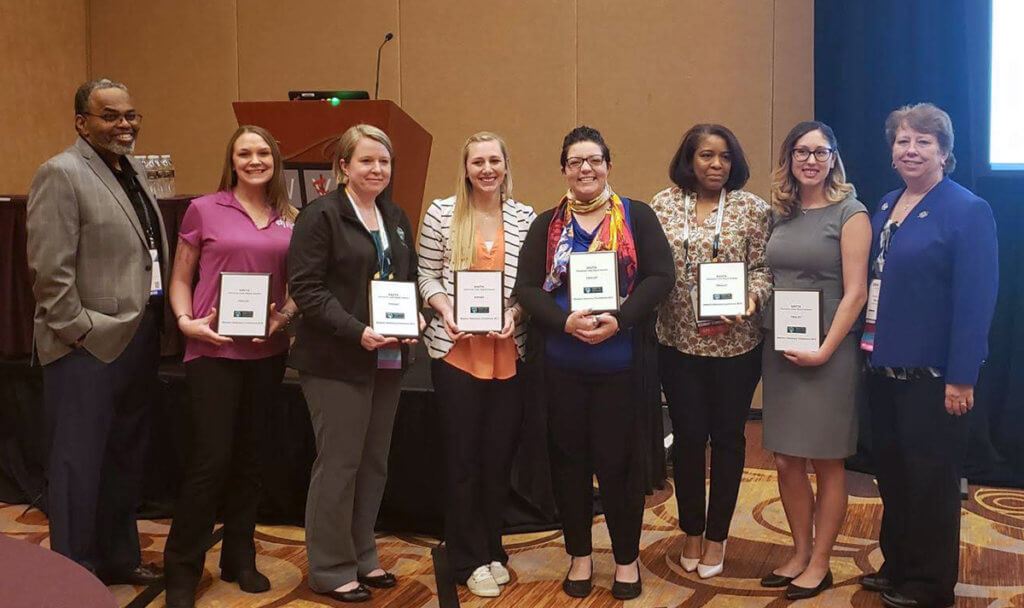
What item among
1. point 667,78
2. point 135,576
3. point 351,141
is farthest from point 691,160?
point 667,78

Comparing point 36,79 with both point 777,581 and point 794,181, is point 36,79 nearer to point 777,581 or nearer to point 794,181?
point 794,181

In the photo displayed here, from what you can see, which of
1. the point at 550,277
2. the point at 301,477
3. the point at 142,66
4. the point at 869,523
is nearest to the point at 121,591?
the point at 301,477

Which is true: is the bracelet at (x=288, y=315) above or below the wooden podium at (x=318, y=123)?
below

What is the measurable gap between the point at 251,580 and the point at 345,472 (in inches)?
21.4

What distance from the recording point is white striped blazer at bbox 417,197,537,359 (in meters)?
3.10

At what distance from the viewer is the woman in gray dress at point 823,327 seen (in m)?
3.02

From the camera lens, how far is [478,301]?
3.00 m

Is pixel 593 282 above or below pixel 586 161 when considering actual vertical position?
below

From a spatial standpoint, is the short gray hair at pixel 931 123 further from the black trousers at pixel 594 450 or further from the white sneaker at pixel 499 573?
the white sneaker at pixel 499 573

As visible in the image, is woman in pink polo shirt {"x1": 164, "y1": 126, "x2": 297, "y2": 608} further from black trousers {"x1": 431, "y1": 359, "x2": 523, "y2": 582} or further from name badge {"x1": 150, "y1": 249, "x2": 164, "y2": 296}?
black trousers {"x1": 431, "y1": 359, "x2": 523, "y2": 582}

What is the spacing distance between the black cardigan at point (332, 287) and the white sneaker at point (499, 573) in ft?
2.69

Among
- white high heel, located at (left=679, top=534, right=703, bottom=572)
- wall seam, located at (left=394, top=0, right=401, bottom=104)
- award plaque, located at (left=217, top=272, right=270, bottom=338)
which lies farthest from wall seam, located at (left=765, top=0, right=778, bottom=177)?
award plaque, located at (left=217, top=272, right=270, bottom=338)

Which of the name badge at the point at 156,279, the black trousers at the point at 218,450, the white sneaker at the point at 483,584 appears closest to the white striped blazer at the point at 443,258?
the black trousers at the point at 218,450

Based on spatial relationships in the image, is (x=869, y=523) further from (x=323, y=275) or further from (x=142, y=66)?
(x=142, y=66)
